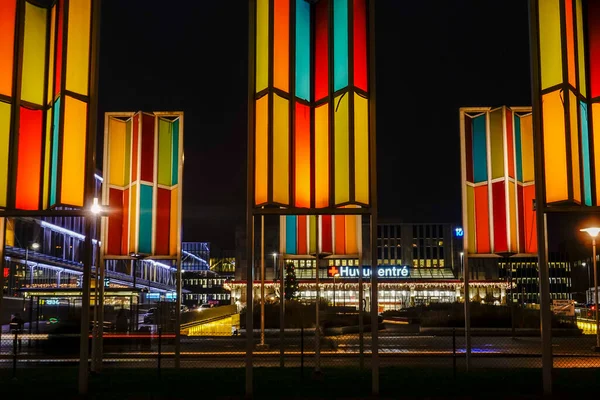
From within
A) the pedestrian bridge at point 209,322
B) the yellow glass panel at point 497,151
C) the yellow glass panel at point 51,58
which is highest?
the yellow glass panel at point 51,58

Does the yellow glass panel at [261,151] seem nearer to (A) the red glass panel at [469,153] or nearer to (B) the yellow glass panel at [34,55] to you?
(B) the yellow glass panel at [34,55]

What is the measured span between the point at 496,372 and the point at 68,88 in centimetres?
1361

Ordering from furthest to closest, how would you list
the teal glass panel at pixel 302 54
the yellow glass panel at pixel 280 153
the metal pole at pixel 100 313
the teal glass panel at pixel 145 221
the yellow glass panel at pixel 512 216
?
the teal glass panel at pixel 145 221 → the yellow glass panel at pixel 512 216 → the metal pole at pixel 100 313 → the teal glass panel at pixel 302 54 → the yellow glass panel at pixel 280 153

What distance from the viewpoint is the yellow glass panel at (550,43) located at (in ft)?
49.2

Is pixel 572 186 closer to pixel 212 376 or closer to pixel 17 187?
pixel 212 376

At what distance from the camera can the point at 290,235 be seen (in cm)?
2203

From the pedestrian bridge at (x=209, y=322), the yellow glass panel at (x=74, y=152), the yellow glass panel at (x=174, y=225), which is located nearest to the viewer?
the yellow glass panel at (x=74, y=152)

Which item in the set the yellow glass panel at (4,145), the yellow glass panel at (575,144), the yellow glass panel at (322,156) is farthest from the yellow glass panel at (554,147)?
the yellow glass panel at (4,145)

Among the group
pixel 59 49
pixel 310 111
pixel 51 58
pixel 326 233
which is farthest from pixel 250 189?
pixel 326 233

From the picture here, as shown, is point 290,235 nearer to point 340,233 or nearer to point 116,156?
point 340,233

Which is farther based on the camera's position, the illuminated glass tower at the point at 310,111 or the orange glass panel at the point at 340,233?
the orange glass panel at the point at 340,233

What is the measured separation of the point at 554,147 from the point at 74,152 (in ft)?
33.8

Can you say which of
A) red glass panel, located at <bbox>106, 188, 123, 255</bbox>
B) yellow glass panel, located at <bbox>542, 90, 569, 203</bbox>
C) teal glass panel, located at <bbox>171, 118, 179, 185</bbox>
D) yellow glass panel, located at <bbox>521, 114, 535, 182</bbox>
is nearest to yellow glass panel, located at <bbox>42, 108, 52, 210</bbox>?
red glass panel, located at <bbox>106, 188, 123, 255</bbox>

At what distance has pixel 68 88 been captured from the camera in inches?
587
